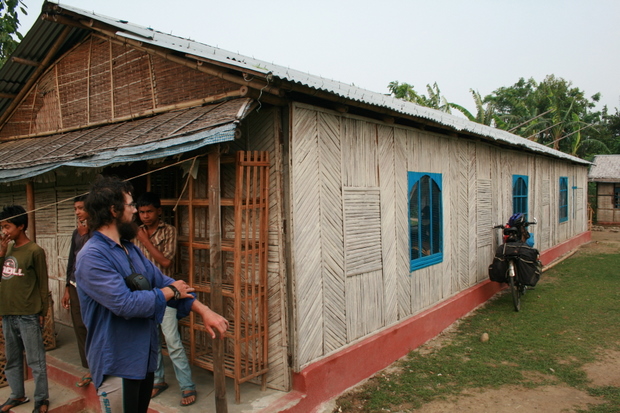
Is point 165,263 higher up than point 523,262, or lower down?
higher up

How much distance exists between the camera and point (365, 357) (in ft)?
15.9

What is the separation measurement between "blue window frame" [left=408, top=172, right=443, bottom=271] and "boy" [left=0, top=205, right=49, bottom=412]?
173 inches

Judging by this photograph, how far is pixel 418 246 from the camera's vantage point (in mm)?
6090

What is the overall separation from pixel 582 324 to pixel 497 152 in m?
3.71

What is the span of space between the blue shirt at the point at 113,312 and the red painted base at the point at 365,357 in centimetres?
165

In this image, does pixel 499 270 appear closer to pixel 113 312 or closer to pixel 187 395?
pixel 187 395

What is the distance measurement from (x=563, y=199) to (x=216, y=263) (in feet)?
44.3

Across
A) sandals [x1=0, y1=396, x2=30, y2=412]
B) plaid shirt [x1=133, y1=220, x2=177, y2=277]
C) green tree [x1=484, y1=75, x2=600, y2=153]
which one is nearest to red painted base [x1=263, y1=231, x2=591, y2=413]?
plaid shirt [x1=133, y1=220, x2=177, y2=277]

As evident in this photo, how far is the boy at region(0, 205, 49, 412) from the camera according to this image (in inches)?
157

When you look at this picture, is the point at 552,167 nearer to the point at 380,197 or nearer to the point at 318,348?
the point at 380,197

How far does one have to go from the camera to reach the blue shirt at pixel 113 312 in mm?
2287

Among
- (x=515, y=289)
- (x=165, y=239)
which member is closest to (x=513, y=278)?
(x=515, y=289)

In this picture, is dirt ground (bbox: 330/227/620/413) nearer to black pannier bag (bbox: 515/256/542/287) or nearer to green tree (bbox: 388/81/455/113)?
black pannier bag (bbox: 515/256/542/287)

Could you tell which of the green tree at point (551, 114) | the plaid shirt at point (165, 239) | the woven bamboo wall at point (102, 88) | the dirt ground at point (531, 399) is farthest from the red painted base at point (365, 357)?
the green tree at point (551, 114)
